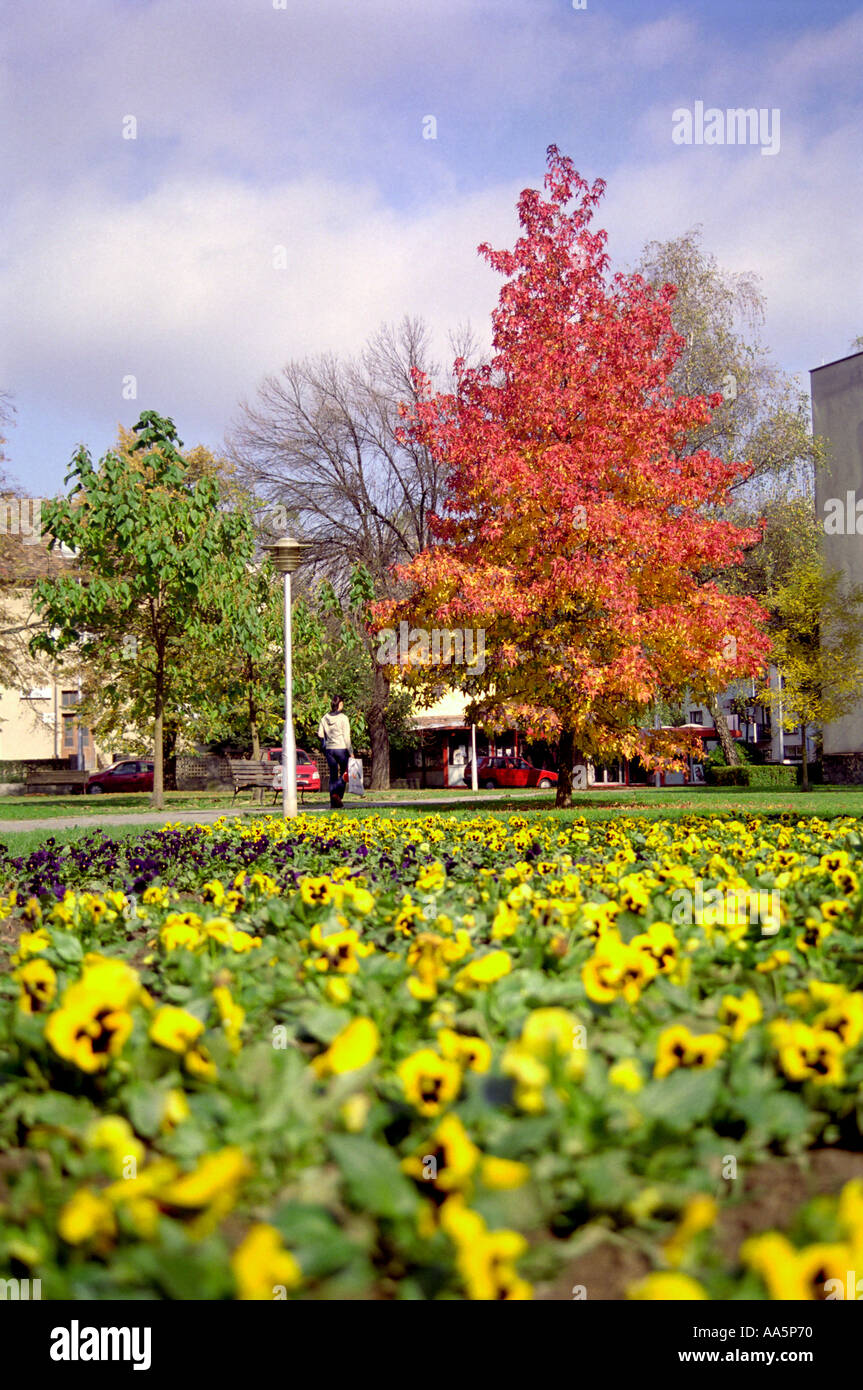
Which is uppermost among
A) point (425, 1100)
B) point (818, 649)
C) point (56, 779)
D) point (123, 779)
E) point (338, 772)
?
point (818, 649)

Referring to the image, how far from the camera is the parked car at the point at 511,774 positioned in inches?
1479

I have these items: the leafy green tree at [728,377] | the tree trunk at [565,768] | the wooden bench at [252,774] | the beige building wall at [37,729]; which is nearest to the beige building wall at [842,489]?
the leafy green tree at [728,377]

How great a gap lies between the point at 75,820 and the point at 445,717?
29.9 metres

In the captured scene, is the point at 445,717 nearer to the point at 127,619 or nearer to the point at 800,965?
the point at 127,619

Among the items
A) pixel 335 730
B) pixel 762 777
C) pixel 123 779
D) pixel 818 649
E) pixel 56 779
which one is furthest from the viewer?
pixel 123 779

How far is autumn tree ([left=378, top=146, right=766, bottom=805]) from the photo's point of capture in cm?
1399

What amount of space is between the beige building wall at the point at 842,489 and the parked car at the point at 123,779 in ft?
76.8

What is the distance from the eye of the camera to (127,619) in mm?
20703

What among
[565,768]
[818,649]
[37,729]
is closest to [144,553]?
[565,768]

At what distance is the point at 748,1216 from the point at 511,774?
119 ft

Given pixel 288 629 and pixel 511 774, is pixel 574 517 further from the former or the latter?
pixel 511 774

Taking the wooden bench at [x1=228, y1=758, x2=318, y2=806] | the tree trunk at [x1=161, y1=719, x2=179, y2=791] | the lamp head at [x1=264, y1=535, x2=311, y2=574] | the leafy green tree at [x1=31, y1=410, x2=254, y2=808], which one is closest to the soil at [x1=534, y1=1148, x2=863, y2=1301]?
the lamp head at [x1=264, y1=535, x2=311, y2=574]

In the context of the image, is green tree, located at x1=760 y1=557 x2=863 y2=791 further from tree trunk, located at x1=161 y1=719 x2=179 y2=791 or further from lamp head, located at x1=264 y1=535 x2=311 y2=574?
tree trunk, located at x1=161 y1=719 x2=179 y2=791

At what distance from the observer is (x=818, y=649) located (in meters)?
27.1
